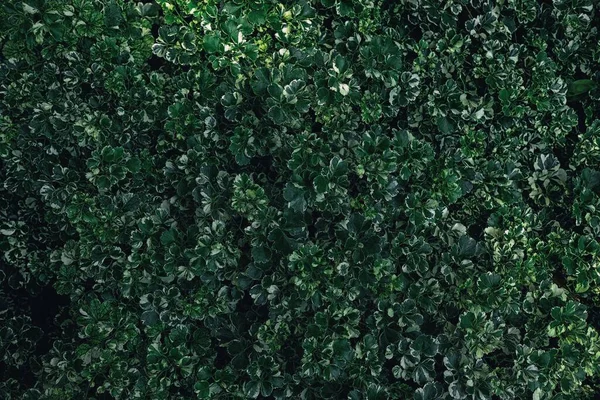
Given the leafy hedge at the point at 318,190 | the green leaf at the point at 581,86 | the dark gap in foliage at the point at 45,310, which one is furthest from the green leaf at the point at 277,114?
the dark gap in foliage at the point at 45,310

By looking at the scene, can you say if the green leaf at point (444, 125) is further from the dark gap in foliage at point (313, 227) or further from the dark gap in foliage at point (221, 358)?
the dark gap in foliage at point (221, 358)

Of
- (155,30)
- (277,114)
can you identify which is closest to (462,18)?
(277,114)

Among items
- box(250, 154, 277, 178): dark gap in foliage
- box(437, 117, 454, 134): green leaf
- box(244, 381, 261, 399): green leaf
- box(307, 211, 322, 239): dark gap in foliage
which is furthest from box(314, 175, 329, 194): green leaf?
box(244, 381, 261, 399): green leaf

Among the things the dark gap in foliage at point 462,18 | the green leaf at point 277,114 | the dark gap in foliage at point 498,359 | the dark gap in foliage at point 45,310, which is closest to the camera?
the green leaf at point 277,114

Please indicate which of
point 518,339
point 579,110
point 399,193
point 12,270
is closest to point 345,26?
point 399,193

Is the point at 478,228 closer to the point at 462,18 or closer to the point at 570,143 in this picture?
the point at 570,143

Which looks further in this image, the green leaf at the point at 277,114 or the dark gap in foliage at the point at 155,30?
the dark gap in foliage at the point at 155,30

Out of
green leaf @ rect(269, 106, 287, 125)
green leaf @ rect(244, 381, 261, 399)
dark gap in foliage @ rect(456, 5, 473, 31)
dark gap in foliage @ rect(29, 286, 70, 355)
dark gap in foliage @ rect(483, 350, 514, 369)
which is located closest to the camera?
green leaf @ rect(269, 106, 287, 125)

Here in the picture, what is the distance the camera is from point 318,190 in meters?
2.40

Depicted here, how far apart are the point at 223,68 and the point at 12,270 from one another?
1.39 metres

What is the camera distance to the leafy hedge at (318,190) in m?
2.48

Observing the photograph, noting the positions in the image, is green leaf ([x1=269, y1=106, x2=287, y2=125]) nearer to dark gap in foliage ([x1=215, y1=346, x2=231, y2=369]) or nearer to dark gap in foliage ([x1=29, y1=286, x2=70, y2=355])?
dark gap in foliage ([x1=215, y1=346, x2=231, y2=369])

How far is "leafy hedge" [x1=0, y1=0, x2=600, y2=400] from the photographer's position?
2484mm

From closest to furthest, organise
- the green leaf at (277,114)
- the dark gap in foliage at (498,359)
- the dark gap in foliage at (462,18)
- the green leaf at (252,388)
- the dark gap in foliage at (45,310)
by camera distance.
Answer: the green leaf at (277,114), the green leaf at (252,388), the dark gap in foliage at (498,359), the dark gap in foliage at (462,18), the dark gap in foliage at (45,310)
